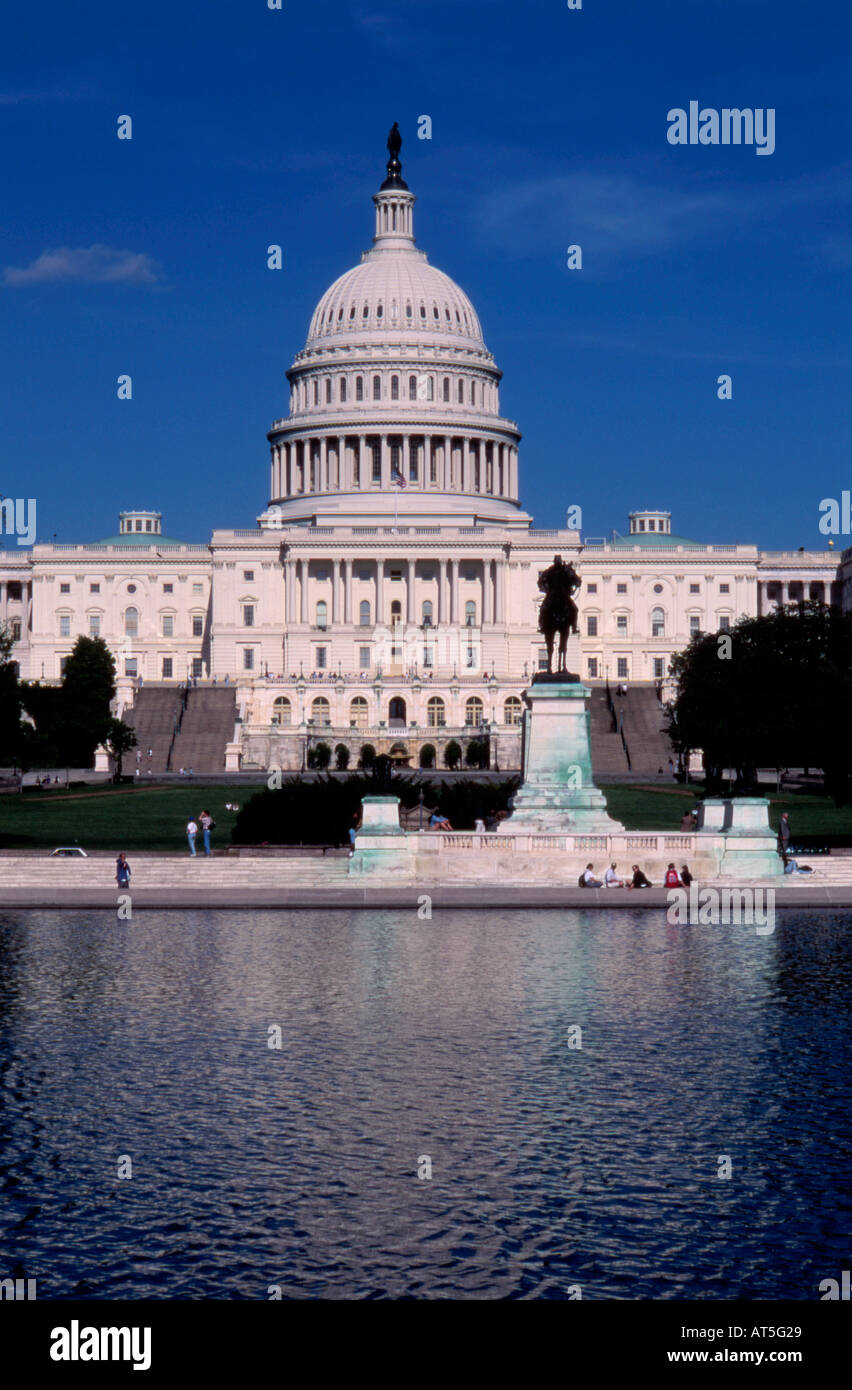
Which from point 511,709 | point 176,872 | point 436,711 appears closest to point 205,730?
point 436,711

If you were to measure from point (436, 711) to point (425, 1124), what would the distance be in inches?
4781

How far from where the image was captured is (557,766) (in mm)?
51125

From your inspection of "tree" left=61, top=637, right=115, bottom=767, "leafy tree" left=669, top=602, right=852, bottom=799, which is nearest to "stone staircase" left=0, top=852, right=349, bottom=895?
"leafy tree" left=669, top=602, right=852, bottom=799

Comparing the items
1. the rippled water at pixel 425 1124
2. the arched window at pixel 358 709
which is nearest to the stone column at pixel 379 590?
the arched window at pixel 358 709

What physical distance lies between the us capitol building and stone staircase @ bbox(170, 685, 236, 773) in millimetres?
8890

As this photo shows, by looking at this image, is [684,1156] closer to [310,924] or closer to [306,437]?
[310,924]

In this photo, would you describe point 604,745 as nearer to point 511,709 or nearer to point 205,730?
point 511,709

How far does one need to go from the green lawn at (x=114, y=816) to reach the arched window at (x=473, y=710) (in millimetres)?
46404

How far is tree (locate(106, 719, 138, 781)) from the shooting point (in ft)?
348

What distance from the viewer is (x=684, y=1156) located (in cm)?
1878

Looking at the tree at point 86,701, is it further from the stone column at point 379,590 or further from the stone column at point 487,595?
the stone column at point 487,595

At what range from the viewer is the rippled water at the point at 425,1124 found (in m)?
15.6
